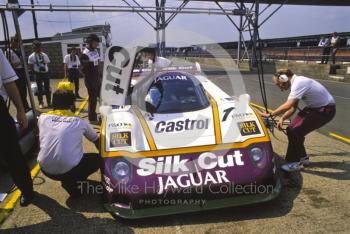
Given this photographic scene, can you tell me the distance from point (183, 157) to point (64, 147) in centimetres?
123

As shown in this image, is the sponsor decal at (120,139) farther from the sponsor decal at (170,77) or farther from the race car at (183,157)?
the sponsor decal at (170,77)

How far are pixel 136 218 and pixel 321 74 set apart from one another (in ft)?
48.9

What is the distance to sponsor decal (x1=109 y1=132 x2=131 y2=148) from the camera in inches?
134

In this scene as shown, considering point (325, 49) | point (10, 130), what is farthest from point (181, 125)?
point (325, 49)

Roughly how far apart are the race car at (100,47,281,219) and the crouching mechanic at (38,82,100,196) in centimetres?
27

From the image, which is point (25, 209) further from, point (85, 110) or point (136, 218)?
point (85, 110)

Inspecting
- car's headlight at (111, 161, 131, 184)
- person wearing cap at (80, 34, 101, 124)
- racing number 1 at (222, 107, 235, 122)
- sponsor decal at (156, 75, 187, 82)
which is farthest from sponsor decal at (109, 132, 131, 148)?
person wearing cap at (80, 34, 101, 124)

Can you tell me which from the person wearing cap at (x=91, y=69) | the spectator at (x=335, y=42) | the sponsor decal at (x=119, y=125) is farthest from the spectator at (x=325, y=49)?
the sponsor decal at (x=119, y=125)

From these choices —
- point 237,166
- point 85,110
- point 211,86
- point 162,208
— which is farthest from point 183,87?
point 85,110

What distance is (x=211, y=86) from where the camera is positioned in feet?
16.2

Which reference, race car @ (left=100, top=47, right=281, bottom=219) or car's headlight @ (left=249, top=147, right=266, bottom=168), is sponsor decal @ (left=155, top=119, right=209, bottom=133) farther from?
car's headlight @ (left=249, top=147, right=266, bottom=168)

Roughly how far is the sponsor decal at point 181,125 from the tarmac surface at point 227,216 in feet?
3.14

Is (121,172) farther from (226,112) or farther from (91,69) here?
(91,69)

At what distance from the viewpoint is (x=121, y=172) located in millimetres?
3146
